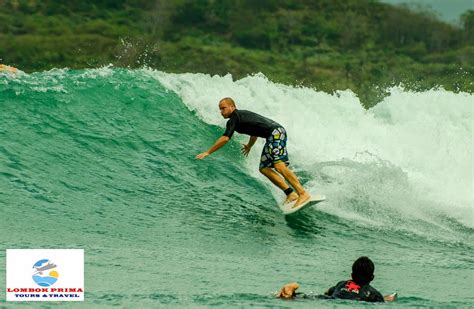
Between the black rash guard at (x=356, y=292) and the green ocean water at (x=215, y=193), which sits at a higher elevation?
the green ocean water at (x=215, y=193)

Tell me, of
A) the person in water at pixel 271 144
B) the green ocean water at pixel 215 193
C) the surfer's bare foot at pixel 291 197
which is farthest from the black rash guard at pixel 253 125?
the green ocean water at pixel 215 193

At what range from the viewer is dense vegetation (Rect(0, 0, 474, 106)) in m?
78.3

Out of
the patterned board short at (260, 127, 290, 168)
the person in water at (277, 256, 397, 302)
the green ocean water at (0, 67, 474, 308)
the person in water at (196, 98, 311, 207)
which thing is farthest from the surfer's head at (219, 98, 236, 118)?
the person in water at (277, 256, 397, 302)

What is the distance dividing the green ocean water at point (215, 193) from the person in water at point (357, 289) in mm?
130

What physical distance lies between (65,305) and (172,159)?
6.31 metres

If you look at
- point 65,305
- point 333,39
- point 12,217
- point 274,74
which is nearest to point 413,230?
point 12,217

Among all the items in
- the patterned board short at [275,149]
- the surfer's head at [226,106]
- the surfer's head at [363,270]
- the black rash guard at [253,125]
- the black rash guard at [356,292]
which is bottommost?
the black rash guard at [356,292]

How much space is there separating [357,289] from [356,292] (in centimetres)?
3

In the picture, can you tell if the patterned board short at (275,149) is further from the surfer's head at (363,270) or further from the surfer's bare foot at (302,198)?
the surfer's head at (363,270)

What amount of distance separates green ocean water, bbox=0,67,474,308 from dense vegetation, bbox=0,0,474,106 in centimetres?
5620

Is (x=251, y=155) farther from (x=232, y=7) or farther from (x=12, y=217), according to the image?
(x=232, y=7)

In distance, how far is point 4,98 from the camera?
14328mm

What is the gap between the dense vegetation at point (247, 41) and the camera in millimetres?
78312

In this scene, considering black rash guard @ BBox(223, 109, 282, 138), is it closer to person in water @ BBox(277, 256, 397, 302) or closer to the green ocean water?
the green ocean water
